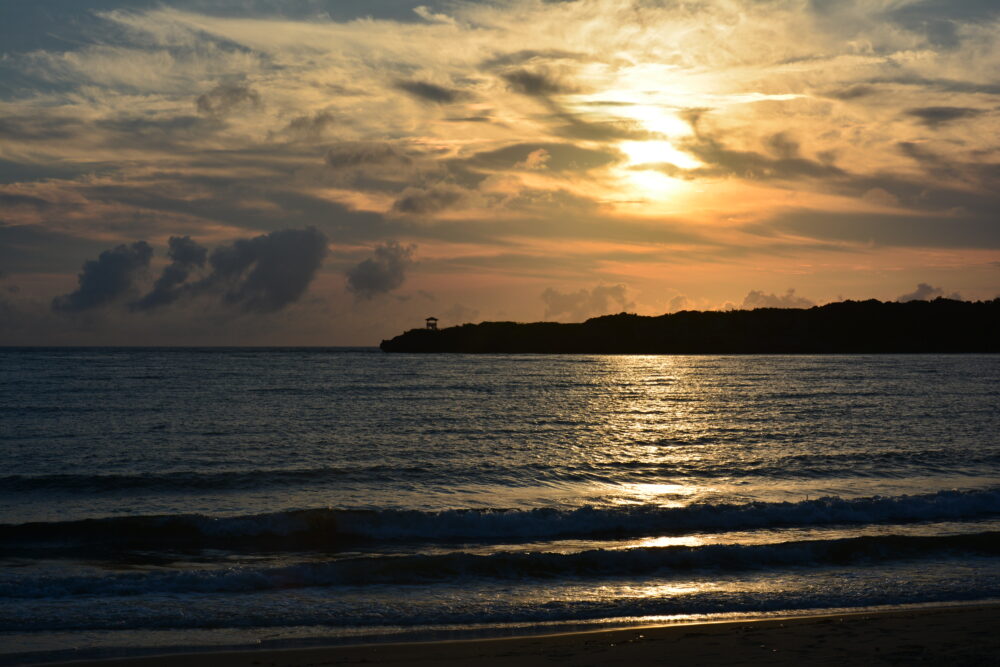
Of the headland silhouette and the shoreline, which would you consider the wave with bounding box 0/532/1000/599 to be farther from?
the headland silhouette

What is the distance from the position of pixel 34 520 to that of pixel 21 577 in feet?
18.5

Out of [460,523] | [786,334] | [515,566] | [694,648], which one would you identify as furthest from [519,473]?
[786,334]

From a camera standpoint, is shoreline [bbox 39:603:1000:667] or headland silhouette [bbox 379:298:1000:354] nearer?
shoreline [bbox 39:603:1000:667]

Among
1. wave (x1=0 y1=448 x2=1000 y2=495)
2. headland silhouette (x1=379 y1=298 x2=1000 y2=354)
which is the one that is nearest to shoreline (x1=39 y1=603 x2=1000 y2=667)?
wave (x1=0 y1=448 x2=1000 y2=495)

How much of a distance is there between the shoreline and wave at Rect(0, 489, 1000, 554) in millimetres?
6938

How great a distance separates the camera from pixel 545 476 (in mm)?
25422

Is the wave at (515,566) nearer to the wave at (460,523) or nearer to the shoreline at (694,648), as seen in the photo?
the wave at (460,523)

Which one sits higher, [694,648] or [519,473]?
[694,648]

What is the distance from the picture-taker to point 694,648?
35.7 feet

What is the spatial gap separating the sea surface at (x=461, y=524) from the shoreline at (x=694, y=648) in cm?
58

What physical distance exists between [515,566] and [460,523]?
3765 mm

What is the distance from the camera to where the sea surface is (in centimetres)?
1285

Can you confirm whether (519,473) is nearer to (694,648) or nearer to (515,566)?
(515,566)

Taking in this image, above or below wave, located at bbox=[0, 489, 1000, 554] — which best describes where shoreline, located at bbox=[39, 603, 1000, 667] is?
above
